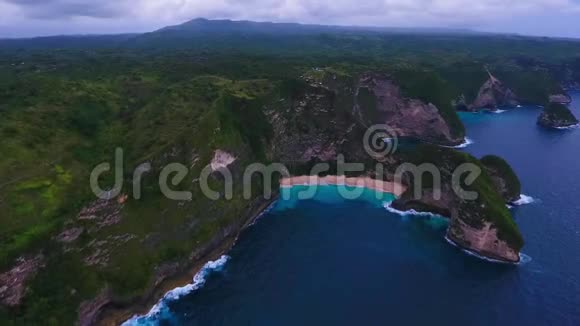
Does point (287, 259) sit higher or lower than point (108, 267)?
lower

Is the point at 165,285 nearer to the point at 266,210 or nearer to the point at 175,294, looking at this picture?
the point at 175,294

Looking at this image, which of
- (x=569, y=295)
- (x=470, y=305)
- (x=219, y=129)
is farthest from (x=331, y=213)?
(x=569, y=295)

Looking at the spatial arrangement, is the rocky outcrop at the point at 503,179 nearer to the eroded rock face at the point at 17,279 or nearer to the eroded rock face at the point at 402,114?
the eroded rock face at the point at 402,114

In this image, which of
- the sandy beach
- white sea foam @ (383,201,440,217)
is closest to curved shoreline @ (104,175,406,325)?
the sandy beach

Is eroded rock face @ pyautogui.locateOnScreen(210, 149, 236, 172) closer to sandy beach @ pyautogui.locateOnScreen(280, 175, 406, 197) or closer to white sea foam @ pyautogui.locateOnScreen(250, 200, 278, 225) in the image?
white sea foam @ pyautogui.locateOnScreen(250, 200, 278, 225)

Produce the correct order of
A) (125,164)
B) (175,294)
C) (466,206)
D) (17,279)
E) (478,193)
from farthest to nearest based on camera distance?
1. (478,193)
2. (466,206)
3. (125,164)
4. (175,294)
5. (17,279)

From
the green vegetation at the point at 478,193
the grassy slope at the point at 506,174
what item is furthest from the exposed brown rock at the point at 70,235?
the grassy slope at the point at 506,174

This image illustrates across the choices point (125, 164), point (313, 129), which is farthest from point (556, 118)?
point (125, 164)

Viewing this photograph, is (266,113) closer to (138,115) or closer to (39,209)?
(138,115)
